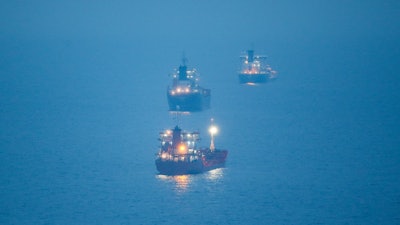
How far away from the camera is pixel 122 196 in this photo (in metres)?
96.6

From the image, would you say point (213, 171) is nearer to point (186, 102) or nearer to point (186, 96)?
point (186, 102)

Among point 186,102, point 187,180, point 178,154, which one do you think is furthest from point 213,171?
point 186,102

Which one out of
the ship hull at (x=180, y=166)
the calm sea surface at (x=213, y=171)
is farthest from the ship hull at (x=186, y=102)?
the ship hull at (x=180, y=166)

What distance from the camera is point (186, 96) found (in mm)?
168625

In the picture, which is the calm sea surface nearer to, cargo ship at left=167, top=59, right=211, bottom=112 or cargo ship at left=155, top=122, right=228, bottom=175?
cargo ship at left=155, top=122, right=228, bottom=175

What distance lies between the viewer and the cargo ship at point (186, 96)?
168625 millimetres

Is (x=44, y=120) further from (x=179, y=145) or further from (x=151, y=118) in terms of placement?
(x=179, y=145)

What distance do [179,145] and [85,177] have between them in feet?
36.1

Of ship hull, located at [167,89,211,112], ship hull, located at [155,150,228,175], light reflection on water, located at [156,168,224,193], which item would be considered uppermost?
ship hull, located at [167,89,211,112]

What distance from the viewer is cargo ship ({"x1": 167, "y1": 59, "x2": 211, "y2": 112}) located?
16862 cm

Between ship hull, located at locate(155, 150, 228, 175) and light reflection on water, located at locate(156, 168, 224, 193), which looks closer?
light reflection on water, located at locate(156, 168, 224, 193)

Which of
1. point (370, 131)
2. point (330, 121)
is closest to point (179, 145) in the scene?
point (370, 131)

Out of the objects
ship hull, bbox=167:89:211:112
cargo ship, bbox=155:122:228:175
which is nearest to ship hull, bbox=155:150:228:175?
Answer: cargo ship, bbox=155:122:228:175

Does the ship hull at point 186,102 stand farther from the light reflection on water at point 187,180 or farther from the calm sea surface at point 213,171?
the light reflection on water at point 187,180
